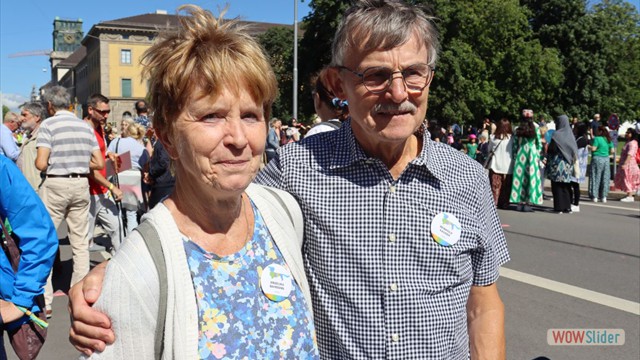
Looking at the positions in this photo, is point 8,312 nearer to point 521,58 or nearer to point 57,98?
point 57,98

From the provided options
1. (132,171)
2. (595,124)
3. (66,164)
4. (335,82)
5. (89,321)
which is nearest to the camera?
(89,321)

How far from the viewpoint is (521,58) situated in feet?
129

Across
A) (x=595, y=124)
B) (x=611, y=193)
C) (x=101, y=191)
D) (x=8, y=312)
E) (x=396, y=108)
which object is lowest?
(x=611, y=193)

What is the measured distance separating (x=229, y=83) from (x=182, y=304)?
57 cm

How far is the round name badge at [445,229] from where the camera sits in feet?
6.22

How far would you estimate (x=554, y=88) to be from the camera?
41.3m

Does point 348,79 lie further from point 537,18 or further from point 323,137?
point 537,18

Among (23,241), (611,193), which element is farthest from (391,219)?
(611,193)

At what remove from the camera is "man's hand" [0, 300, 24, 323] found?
105 inches

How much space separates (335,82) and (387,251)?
0.63 m

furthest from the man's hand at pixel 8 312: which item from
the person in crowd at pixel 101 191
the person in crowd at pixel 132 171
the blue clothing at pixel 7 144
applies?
the blue clothing at pixel 7 144

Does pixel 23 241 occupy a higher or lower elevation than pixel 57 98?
lower

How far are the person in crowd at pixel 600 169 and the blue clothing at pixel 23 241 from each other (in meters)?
14.0

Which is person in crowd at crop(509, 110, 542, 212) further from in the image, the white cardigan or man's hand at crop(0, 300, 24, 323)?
the white cardigan
